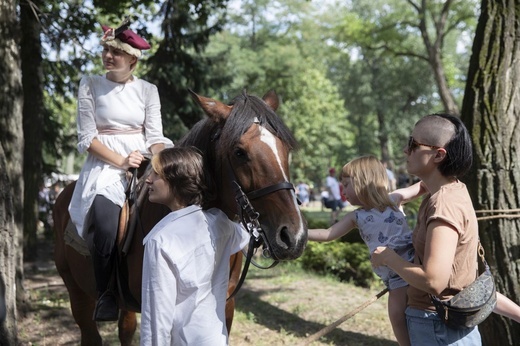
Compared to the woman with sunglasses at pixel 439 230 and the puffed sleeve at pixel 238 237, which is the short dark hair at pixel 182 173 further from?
the woman with sunglasses at pixel 439 230

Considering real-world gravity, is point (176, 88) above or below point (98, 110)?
above

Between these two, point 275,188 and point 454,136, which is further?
point 275,188

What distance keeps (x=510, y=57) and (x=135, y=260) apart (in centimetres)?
367

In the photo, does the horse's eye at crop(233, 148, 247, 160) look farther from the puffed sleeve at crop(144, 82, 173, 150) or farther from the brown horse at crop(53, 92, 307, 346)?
the puffed sleeve at crop(144, 82, 173, 150)

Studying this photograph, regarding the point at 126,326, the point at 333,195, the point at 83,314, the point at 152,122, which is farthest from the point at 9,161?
the point at 333,195

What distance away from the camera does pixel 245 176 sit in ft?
9.30

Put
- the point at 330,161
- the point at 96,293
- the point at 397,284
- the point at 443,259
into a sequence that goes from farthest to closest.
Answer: the point at 330,161 < the point at 96,293 < the point at 397,284 < the point at 443,259

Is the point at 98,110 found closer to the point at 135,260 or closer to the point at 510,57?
the point at 135,260

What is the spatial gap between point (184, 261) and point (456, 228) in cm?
115

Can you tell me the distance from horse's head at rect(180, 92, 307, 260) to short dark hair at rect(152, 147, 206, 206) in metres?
0.26

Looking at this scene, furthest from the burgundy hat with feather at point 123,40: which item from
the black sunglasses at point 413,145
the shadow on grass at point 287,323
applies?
the shadow on grass at point 287,323

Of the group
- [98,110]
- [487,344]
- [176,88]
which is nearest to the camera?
[98,110]

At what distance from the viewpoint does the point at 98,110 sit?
3.88 metres

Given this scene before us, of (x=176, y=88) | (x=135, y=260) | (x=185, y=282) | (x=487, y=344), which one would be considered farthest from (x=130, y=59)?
(x=176, y=88)
